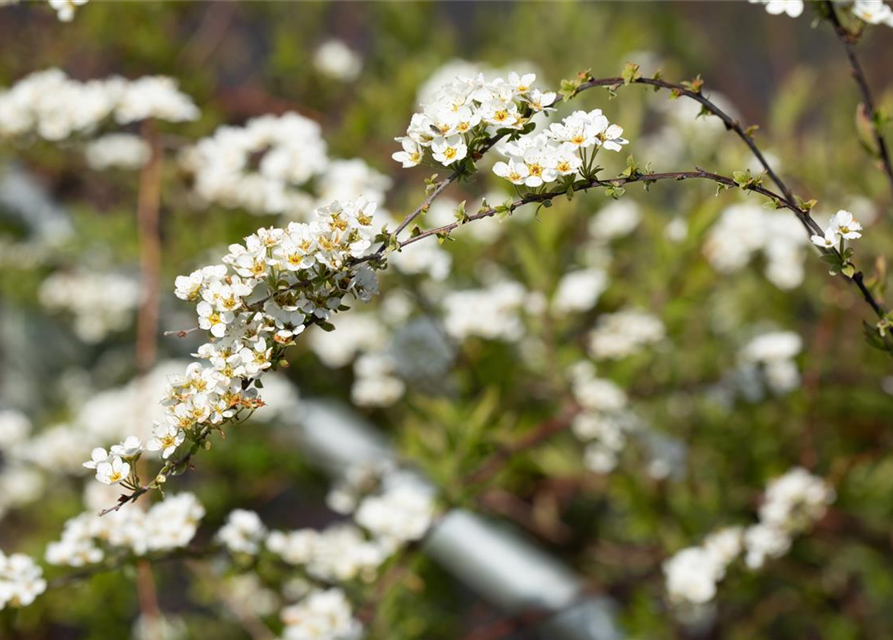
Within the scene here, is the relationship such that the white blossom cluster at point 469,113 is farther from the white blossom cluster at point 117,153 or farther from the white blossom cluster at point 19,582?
the white blossom cluster at point 117,153

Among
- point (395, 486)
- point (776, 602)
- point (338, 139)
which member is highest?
point (338, 139)

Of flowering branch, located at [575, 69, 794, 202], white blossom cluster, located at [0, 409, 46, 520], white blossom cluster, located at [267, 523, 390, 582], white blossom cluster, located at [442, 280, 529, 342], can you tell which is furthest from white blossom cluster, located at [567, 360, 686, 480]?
white blossom cluster, located at [0, 409, 46, 520]

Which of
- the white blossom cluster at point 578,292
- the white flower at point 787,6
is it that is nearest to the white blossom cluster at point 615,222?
the white blossom cluster at point 578,292

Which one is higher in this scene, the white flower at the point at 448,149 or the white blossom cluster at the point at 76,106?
the white blossom cluster at the point at 76,106

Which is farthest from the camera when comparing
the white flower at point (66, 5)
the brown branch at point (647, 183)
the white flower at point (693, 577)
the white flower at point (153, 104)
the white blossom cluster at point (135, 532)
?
the white flower at point (153, 104)

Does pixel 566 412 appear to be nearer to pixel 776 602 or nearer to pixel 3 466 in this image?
pixel 776 602

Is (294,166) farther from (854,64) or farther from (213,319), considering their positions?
(854,64)

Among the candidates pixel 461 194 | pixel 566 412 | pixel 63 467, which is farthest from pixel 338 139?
pixel 63 467
